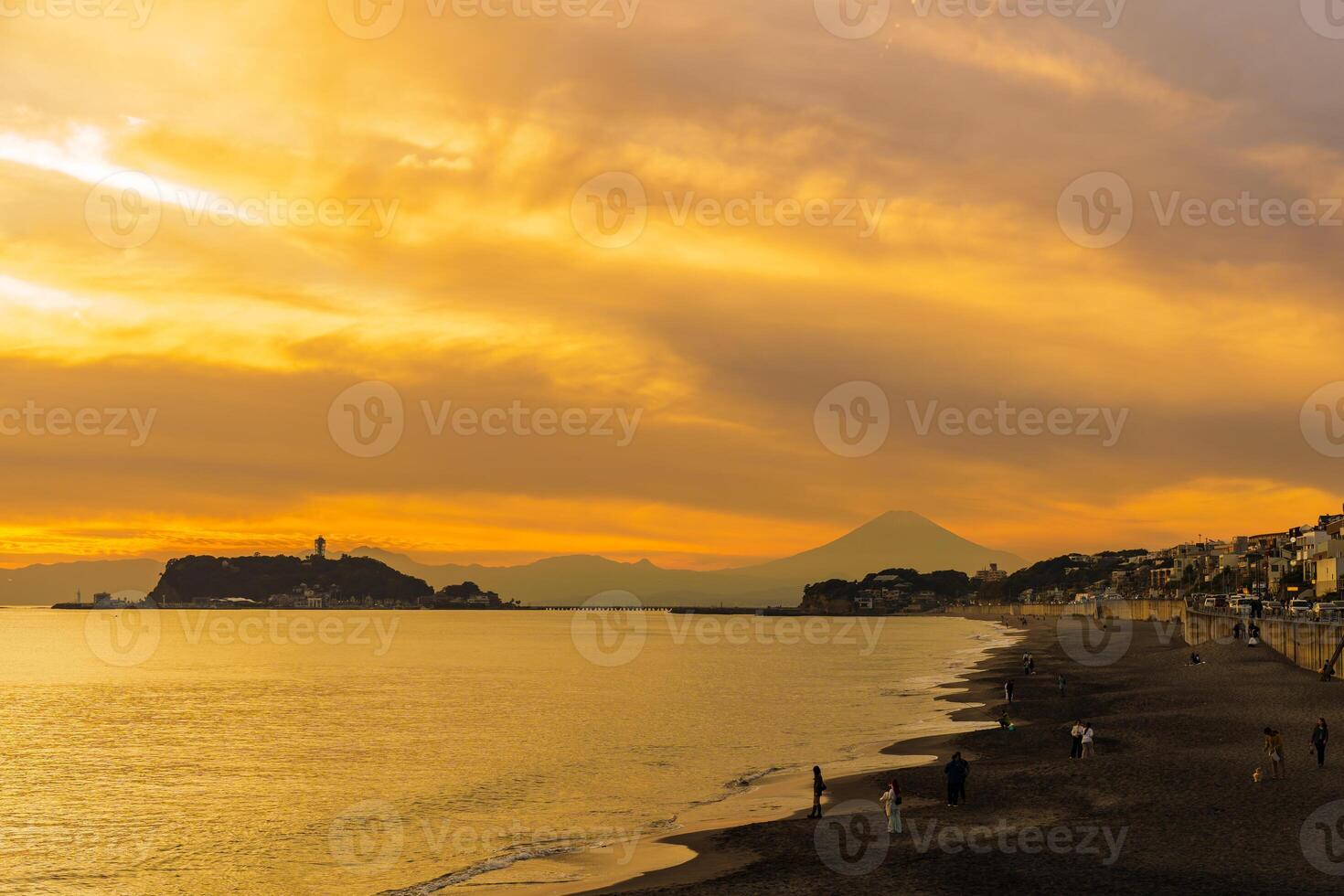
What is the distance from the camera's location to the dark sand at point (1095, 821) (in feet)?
91.2

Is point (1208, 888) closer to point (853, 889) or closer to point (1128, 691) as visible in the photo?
point (853, 889)

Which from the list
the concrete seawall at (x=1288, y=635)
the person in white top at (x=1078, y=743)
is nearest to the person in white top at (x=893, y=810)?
the person in white top at (x=1078, y=743)

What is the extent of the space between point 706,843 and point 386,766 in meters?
28.8

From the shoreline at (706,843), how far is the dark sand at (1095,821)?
0.22 meters

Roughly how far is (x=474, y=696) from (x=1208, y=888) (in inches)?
3246

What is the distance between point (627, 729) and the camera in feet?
241

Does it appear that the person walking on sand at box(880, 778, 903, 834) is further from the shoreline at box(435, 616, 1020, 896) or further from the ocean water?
the ocean water

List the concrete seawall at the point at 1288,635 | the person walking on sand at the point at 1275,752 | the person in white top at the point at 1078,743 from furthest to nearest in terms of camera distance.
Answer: the concrete seawall at the point at 1288,635 < the person in white top at the point at 1078,743 < the person walking on sand at the point at 1275,752

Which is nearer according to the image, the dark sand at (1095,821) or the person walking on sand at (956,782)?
the dark sand at (1095,821)

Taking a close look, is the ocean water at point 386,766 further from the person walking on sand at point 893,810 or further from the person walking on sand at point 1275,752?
the person walking on sand at point 1275,752

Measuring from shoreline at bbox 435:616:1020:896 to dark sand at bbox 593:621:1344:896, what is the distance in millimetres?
219

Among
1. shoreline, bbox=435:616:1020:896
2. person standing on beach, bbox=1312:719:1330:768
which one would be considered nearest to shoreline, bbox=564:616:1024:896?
shoreline, bbox=435:616:1020:896

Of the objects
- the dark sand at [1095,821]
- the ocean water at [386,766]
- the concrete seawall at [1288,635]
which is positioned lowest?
the ocean water at [386,766]

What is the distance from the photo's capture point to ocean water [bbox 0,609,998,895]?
37438mm
